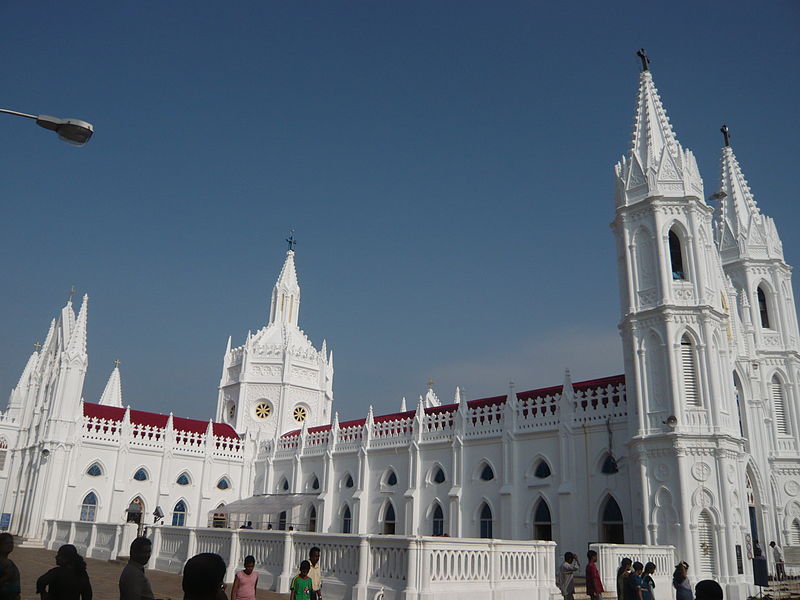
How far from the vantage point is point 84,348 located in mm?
42156

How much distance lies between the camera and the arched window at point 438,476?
34.9 metres

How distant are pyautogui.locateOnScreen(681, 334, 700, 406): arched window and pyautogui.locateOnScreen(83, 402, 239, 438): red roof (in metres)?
32.6

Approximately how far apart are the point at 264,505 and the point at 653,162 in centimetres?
2957

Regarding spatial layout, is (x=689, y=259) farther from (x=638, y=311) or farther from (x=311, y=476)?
(x=311, y=476)

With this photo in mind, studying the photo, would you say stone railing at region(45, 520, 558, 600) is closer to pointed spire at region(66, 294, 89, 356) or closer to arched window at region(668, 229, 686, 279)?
arched window at region(668, 229, 686, 279)

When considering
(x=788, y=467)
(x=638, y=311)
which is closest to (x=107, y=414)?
(x=638, y=311)

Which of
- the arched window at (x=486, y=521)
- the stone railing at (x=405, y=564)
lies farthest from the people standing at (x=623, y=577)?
the arched window at (x=486, y=521)

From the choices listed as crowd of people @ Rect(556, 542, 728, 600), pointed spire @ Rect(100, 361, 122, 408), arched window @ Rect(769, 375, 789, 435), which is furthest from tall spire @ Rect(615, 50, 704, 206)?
pointed spire @ Rect(100, 361, 122, 408)

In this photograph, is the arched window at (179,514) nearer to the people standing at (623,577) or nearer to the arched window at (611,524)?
the arched window at (611,524)

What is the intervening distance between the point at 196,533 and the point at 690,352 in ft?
63.4

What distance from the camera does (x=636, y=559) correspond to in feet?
70.2

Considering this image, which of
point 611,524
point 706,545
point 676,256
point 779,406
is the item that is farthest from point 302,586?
point 779,406

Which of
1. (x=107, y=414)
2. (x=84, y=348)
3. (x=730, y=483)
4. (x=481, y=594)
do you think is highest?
(x=84, y=348)

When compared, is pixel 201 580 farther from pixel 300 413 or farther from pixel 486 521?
pixel 300 413
